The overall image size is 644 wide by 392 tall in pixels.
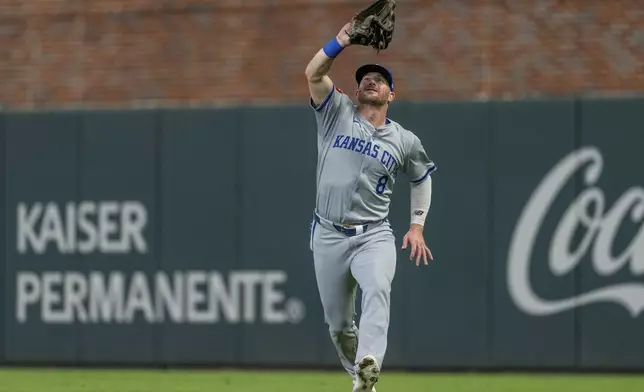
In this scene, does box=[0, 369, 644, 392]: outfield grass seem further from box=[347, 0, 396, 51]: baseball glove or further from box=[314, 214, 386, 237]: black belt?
box=[347, 0, 396, 51]: baseball glove

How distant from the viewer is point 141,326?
12086 mm

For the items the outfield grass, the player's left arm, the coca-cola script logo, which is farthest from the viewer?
the coca-cola script logo

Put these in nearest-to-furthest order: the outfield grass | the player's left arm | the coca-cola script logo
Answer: the player's left arm, the outfield grass, the coca-cola script logo

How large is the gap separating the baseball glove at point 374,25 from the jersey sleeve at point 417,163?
72cm

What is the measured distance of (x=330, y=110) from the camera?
8.08 m

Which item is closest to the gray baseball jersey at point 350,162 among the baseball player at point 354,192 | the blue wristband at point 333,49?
the baseball player at point 354,192

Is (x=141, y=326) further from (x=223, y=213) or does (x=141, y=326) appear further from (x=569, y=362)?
(x=569, y=362)

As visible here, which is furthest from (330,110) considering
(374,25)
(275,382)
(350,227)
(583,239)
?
(583,239)

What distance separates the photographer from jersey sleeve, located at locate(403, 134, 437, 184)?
8.32 metres

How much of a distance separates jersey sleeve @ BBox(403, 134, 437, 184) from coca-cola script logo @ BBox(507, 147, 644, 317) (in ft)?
10.6

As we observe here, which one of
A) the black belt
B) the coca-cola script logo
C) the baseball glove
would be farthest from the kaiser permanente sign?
the baseball glove

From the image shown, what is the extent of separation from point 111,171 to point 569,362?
14.4 ft

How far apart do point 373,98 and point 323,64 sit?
491mm

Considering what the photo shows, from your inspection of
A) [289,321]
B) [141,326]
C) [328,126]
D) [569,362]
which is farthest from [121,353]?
[328,126]
